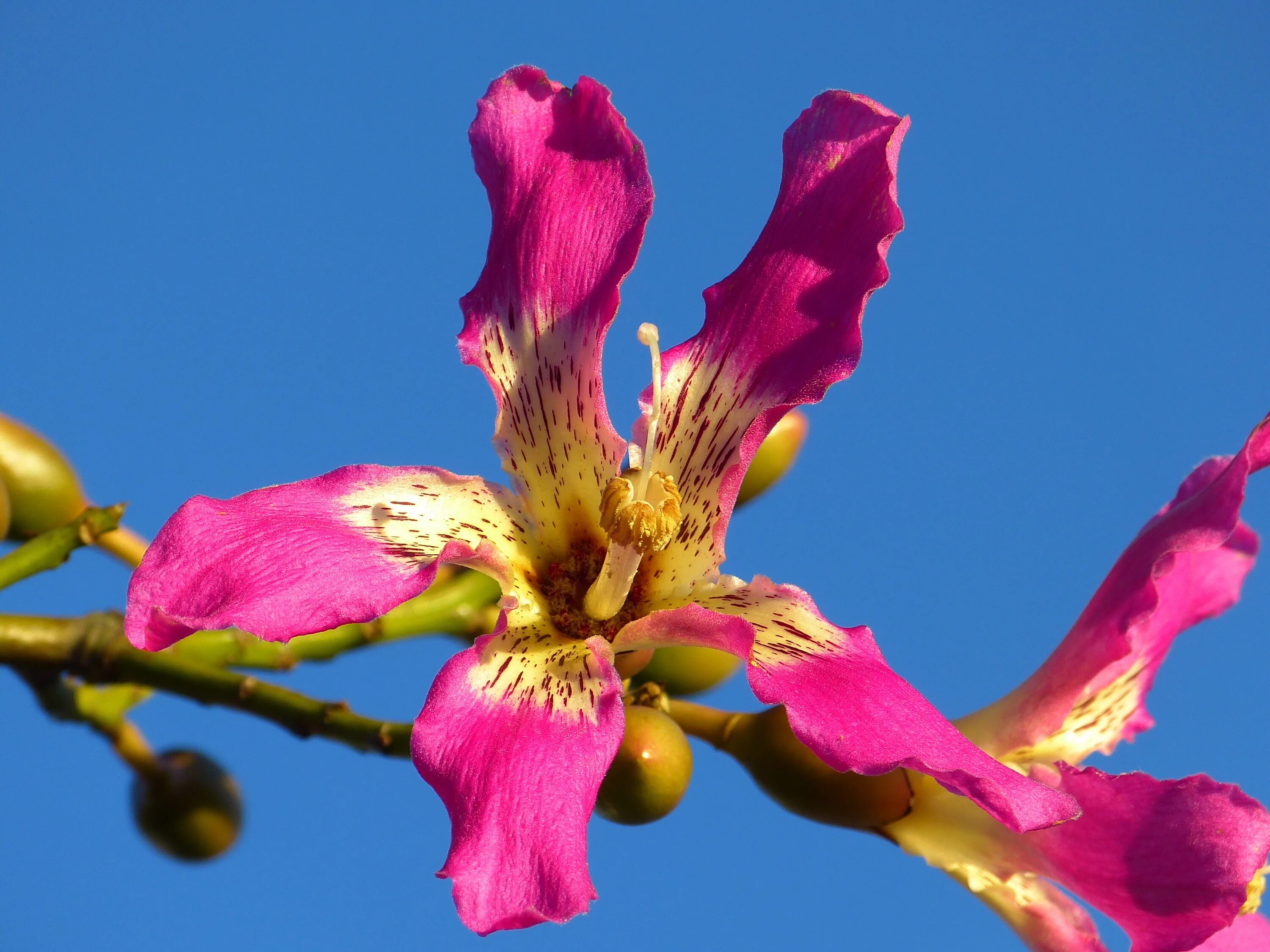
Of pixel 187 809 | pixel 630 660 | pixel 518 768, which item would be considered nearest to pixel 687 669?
pixel 630 660

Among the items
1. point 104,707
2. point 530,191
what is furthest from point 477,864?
point 104,707

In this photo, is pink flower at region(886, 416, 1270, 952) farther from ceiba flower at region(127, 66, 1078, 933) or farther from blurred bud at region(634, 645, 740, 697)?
blurred bud at region(634, 645, 740, 697)

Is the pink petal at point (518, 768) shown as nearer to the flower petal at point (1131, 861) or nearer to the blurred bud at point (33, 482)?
the flower petal at point (1131, 861)

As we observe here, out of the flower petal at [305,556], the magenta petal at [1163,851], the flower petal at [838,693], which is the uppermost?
the flower petal at [305,556]

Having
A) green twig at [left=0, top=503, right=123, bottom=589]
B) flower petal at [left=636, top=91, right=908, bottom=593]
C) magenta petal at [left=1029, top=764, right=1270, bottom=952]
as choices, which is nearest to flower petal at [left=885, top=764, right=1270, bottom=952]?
magenta petal at [left=1029, top=764, right=1270, bottom=952]

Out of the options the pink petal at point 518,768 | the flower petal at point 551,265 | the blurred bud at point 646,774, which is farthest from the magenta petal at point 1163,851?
the flower petal at point 551,265

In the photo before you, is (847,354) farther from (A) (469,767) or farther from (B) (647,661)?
(A) (469,767)
